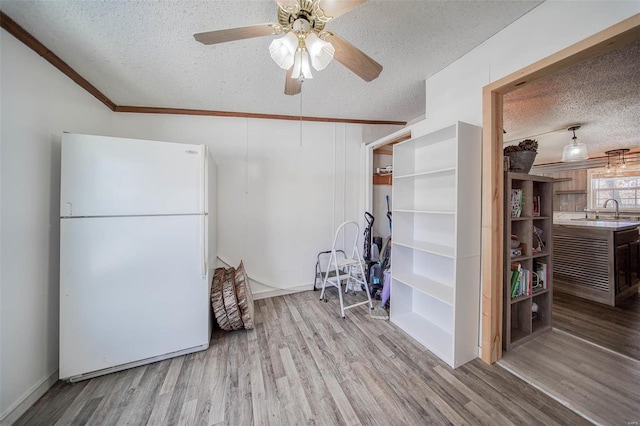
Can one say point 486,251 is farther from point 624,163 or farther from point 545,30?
point 624,163

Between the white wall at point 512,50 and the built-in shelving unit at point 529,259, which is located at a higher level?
the white wall at point 512,50

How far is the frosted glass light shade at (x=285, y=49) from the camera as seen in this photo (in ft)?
A: 3.55

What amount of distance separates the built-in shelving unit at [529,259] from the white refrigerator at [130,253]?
2.57 m

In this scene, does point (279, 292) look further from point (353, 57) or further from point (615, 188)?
point (615, 188)

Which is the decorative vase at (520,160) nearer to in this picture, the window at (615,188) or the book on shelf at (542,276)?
the book on shelf at (542,276)

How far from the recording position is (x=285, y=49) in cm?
111

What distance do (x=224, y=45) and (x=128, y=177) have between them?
122 cm

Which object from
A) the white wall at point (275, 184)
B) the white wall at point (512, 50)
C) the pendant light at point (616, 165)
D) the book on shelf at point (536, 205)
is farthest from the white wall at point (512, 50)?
the pendant light at point (616, 165)

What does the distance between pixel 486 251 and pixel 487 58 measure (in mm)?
1497

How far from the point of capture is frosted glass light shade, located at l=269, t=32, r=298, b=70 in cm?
108

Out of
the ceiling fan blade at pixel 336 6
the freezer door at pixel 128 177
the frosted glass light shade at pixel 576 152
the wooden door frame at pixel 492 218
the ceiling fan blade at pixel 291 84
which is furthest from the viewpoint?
the frosted glass light shade at pixel 576 152

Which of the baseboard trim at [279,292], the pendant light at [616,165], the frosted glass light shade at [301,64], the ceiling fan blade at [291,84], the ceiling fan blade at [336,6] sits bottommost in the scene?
the baseboard trim at [279,292]

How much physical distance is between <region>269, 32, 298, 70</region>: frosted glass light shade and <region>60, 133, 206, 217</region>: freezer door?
41.5 inches

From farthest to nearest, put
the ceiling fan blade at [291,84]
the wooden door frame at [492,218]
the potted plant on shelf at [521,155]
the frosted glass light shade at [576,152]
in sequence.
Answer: the frosted glass light shade at [576,152]
the potted plant on shelf at [521,155]
the wooden door frame at [492,218]
the ceiling fan blade at [291,84]
